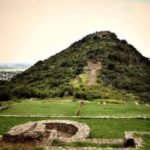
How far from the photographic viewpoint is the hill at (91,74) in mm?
53688

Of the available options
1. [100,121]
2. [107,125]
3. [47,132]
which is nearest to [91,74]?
[100,121]

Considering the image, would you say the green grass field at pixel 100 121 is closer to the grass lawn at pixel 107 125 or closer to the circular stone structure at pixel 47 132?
the grass lawn at pixel 107 125

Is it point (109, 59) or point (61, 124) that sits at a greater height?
point (109, 59)

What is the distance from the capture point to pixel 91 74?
218ft

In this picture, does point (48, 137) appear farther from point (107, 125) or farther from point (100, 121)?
point (100, 121)

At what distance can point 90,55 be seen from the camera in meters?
79.8

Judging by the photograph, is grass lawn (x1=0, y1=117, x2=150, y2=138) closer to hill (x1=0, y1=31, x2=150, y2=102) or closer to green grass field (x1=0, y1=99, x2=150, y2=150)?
green grass field (x1=0, y1=99, x2=150, y2=150)

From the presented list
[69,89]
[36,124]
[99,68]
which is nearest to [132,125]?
[36,124]

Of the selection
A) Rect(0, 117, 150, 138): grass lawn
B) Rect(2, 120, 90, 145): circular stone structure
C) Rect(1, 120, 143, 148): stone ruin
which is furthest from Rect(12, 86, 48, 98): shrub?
Rect(1, 120, 143, 148): stone ruin

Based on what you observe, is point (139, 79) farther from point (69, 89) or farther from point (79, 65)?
point (69, 89)

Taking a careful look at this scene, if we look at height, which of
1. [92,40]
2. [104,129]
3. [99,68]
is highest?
[92,40]

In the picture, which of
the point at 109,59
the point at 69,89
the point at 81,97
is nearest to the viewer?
the point at 81,97

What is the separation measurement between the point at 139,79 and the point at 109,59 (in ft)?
36.4

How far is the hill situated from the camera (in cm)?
5369
